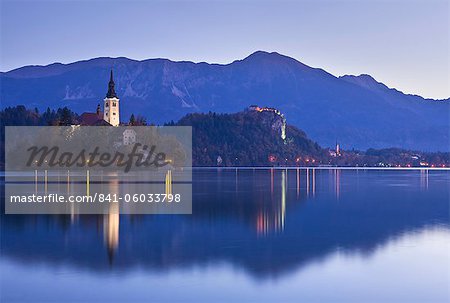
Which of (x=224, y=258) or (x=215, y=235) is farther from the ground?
(x=215, y=235)

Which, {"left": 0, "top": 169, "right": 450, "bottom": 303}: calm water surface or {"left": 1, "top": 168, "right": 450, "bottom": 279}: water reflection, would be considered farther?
{"left": 1, "top": 168, "right": 450, "bottom": 279}: water reflection

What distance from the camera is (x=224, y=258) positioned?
25047mm

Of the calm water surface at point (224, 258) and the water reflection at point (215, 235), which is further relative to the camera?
the water reflection at point (215, 235)

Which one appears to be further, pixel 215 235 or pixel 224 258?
pixel 215 235

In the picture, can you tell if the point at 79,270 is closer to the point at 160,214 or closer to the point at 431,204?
the point at 160,214

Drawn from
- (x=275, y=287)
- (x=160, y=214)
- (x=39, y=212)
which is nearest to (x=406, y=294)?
(x=275, y=287)

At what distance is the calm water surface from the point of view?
765 inches

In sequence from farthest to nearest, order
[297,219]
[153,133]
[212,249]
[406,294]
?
[153,133]
[297,219]
[212,249]
[406,294]

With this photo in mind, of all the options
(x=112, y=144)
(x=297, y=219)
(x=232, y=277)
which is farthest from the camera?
(x=112, y=144)

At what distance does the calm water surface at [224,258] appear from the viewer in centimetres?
1942

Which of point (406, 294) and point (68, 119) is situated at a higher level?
point (68, 119)

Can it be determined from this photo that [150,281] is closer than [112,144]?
Yes

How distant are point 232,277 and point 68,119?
444ft

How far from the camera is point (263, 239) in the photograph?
101 ft
